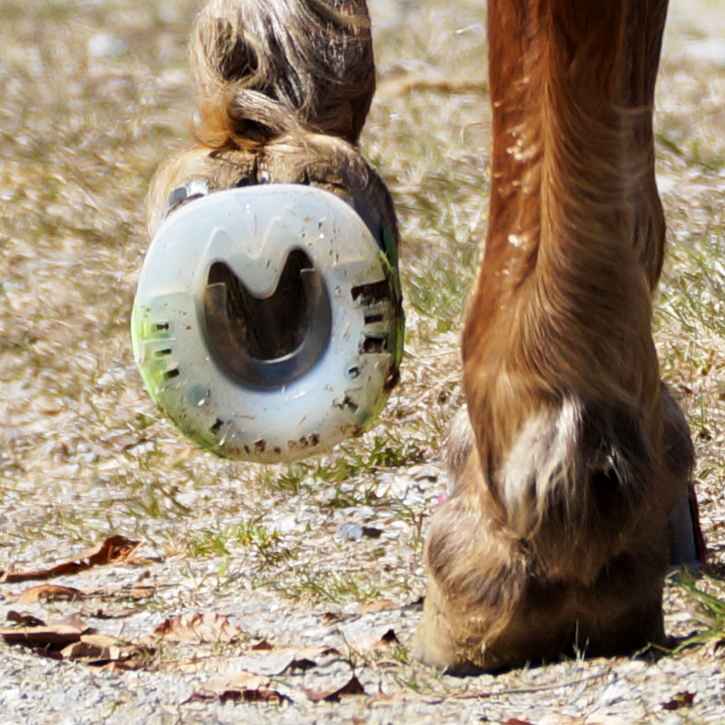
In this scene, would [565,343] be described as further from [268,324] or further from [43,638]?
[43,638]

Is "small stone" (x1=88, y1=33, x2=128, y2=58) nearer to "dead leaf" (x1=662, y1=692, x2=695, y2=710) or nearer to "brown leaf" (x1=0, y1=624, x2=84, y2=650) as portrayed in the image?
"brown leaf" (x1=0, y1=624, x2=84, y2=650)

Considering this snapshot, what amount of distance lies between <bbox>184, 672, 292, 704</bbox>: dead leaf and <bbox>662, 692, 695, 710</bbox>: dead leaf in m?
0.66

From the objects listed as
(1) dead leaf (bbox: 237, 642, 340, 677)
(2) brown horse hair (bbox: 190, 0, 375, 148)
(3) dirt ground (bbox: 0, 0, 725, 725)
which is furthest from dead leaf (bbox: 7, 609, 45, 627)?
(2) brown horse hair (bbox: 190, 0, 375, 148)

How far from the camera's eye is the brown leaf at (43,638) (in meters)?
3.55

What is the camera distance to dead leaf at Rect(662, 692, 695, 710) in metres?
2.75

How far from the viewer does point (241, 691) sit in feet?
10.1

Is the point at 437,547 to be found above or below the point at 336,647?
above

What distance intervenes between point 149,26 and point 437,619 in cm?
598

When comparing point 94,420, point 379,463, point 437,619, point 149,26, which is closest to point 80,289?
point 94,420

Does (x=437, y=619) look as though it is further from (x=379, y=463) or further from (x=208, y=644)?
(x=379, y=463)

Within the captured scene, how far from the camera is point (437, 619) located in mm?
2984

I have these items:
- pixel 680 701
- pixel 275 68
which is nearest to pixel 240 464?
pixel 275 68

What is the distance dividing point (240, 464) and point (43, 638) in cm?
136

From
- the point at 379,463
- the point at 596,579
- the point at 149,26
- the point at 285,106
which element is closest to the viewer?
the point at 596,579
